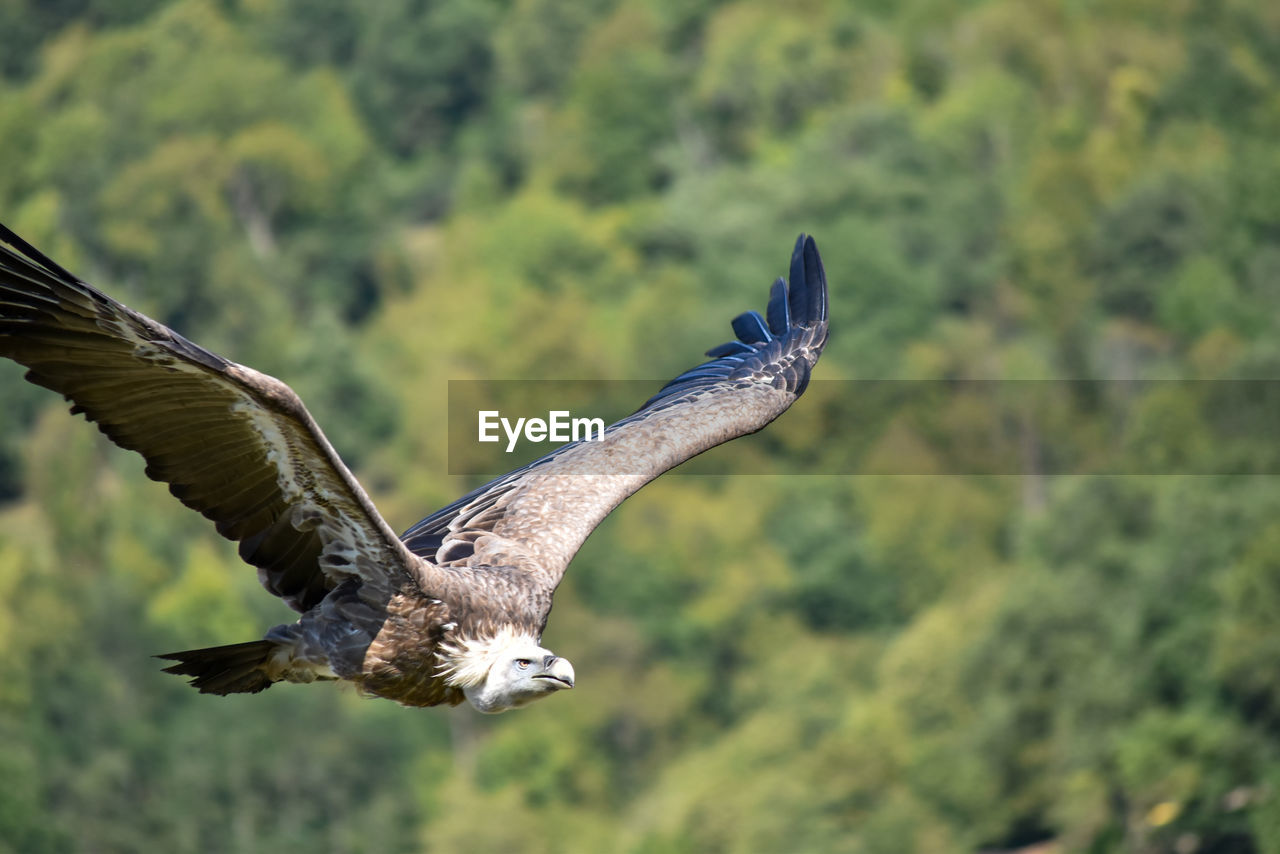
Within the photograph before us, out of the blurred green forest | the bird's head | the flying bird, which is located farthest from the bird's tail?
the blurred green forest

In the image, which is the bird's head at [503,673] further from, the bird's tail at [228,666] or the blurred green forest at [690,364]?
the blurred green forest at [690,364]

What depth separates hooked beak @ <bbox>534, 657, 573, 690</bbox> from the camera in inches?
524

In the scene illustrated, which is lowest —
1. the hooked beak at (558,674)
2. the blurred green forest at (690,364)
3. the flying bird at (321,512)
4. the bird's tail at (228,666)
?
the hooked beak at (558,674)

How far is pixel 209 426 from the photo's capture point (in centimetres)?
1252

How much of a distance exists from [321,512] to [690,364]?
84.7 metres

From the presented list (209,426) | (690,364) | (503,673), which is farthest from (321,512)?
(690,364)

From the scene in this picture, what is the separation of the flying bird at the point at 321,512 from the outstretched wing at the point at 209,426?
0.01 meters

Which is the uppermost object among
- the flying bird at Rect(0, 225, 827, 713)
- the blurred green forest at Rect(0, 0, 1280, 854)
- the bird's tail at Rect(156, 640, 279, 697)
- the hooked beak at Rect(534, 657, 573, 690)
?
the blurred green forest at Rect(0, 0, 1280, 854)

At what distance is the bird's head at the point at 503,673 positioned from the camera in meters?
13.4

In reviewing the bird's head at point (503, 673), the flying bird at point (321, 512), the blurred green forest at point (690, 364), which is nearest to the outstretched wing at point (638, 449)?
the flying bird at point (321, 512)

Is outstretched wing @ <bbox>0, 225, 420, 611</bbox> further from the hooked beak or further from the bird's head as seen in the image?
the hooked beak

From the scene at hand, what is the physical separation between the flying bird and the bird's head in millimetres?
11

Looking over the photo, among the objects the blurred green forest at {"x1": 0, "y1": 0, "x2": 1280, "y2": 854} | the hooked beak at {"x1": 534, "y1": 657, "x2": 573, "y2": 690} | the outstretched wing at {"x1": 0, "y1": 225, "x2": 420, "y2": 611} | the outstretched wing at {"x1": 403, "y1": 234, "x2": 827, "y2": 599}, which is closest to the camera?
the outstretched wing at {"x1": 0, "y1": 225, "x2": 420, "y2": 611}

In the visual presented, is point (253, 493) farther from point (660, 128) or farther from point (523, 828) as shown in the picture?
point (660, 128)
